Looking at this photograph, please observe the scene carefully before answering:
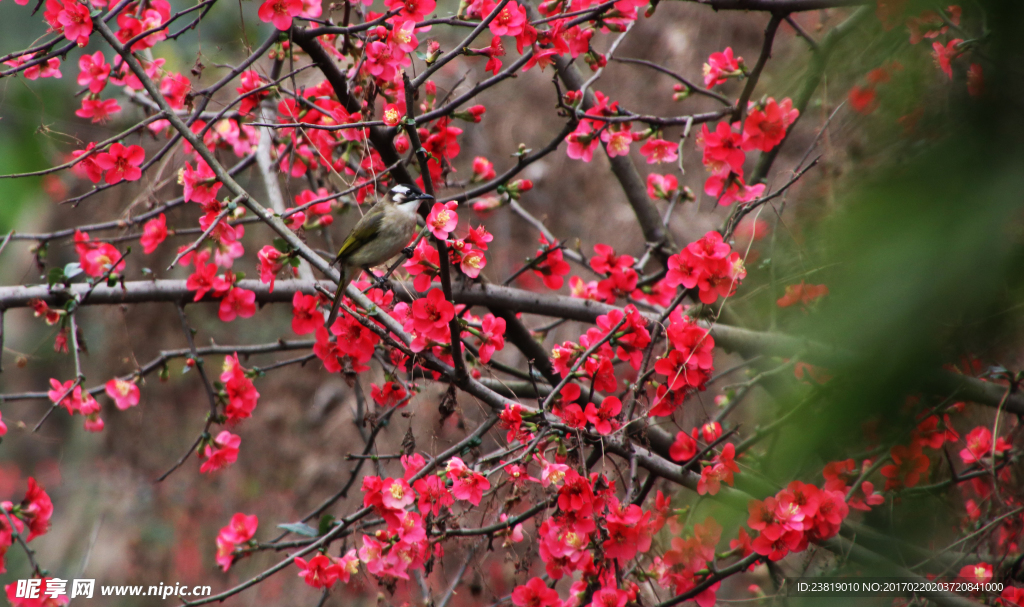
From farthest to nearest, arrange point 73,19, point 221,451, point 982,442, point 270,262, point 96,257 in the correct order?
point 96,257 < point 221,451 < point 982,442 < point 270,262 < point 73,19

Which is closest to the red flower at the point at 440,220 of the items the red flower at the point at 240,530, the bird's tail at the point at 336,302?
the bird's tail at the point at 336,302

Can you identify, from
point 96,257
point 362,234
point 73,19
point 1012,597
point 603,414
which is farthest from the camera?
point 362,234


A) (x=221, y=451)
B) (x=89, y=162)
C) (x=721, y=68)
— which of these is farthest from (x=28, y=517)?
(x=721, y=68)

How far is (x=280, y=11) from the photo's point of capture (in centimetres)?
235

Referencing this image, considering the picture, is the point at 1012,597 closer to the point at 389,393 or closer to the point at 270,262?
the point at 389,393

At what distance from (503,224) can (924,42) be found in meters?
6.77

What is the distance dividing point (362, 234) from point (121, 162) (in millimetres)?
1125

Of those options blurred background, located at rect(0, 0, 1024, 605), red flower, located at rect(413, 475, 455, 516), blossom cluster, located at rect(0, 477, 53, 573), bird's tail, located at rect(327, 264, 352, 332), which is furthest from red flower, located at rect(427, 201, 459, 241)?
blossom cluster, located at rect(0, 477, 53, 573)

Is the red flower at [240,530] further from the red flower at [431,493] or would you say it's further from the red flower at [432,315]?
the red flower at [432,315]

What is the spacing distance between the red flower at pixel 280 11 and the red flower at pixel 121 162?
2.45 ft

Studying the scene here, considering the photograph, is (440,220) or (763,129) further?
(763,129)

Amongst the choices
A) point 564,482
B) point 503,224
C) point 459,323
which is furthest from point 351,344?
point 503,224

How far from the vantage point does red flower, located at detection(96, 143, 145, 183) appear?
2.62 metres

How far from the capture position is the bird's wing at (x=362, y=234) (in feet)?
11.4
